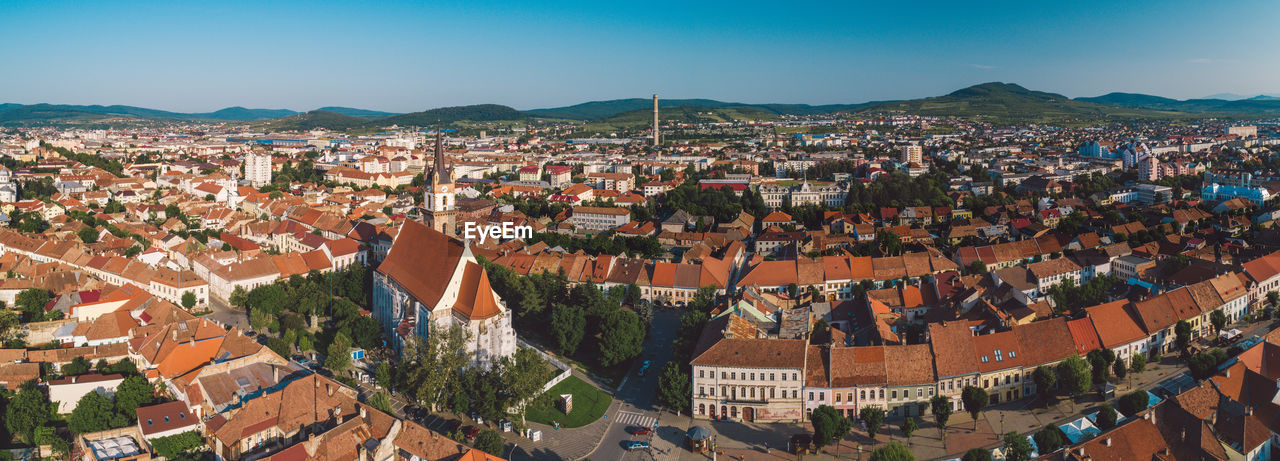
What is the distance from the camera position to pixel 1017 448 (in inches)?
938

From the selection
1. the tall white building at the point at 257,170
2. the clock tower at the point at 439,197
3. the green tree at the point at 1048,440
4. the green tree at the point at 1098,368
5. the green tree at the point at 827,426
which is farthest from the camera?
the tall white building at the point at 257,170

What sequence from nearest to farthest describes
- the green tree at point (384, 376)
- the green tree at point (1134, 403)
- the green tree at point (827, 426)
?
the green tree at point (827, 426) → the green tree at point (1134, 403) → the green tree at point (384, 376)

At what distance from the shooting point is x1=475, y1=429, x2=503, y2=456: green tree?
25.2 metres

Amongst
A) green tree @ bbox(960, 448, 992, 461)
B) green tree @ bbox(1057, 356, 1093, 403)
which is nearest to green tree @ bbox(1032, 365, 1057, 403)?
green tree @ bbox(1057, 356, 1093, 403)

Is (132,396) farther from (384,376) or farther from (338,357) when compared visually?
(384,376)

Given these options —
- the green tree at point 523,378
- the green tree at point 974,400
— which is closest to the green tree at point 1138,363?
the green tree at point 974,400

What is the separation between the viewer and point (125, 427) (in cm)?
2791

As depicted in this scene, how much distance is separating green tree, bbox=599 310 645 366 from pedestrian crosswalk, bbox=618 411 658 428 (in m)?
4.27

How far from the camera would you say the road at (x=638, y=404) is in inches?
1077

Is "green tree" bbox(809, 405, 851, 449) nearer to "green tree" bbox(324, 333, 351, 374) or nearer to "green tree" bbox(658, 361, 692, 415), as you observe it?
"green tree" bbox(658, 361, 692, 415)

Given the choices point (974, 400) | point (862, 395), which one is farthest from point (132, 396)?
point (974, 400)

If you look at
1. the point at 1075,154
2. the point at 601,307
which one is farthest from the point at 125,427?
the point at 1075,154

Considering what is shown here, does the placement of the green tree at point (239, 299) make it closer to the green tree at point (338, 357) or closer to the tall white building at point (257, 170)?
the green tree at point (338, 357)

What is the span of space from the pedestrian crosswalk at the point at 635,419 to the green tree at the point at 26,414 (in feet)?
63.7
